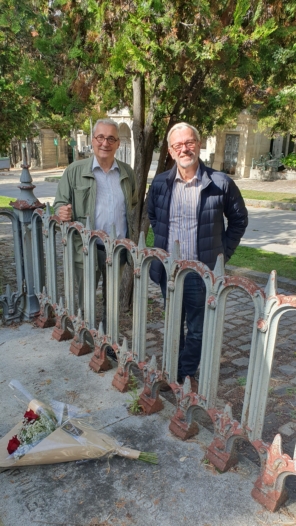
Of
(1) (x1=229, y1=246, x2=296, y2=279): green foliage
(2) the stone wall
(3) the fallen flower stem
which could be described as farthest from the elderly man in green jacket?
(2) the stone wall

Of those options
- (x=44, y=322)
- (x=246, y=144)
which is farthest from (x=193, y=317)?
(x=246, y=144)

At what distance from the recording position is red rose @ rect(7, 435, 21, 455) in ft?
7.09

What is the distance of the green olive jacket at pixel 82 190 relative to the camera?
329 centimetres

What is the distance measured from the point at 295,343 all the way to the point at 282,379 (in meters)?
0.85

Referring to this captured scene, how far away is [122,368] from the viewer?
301 cm

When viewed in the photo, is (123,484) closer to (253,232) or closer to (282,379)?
(282,379)

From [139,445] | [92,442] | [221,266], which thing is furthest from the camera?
[139,445]

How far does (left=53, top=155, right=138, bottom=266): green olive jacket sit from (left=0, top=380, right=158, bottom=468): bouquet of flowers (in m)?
1.50

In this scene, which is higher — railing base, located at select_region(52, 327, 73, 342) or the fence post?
the fence post

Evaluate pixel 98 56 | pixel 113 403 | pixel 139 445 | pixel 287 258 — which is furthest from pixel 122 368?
pixel 287 258

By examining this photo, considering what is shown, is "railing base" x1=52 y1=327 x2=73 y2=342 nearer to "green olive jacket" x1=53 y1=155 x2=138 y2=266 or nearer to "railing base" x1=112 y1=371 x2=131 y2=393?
A: "green olive jacket" x1=53 y1=155 x2=138 y2=266

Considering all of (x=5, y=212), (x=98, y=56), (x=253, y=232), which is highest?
(x=98, y=56)

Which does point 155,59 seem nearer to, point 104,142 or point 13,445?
point 104,142

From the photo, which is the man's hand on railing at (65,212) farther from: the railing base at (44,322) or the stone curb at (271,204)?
the stone curb at (271,204)
